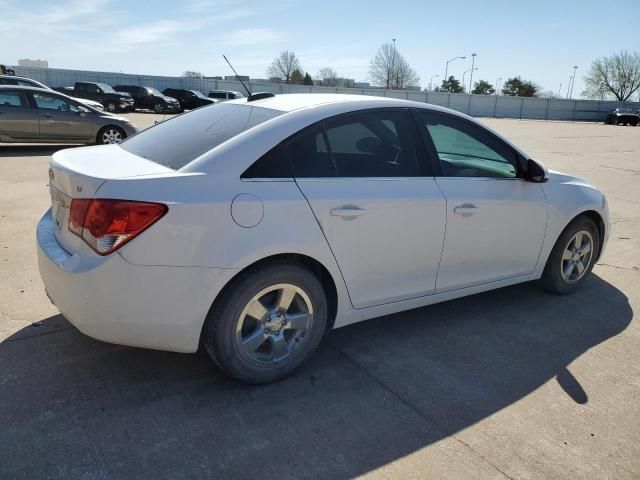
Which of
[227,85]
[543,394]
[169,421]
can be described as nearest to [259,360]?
[169,421]

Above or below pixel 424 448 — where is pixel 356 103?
above

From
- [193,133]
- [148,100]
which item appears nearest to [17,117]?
[193,133]

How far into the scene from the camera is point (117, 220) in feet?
8.18

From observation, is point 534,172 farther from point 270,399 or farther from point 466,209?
point 270,399

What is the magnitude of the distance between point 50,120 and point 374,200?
11.2 m

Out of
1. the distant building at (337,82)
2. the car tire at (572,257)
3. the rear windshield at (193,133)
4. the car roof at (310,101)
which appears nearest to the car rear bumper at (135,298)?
the rear windshield at (193,133)

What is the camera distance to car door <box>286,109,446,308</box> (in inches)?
118

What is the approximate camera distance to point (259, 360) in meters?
2.97

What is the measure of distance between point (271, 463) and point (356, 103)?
2140mm

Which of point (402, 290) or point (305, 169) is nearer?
point (305, 169)

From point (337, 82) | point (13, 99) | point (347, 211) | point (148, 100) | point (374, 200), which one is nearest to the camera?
point (347, 211)

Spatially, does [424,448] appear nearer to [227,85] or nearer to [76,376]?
[76,376]

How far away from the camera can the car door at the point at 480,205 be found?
356 centimetres

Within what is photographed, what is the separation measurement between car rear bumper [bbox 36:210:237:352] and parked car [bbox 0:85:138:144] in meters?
10.5
